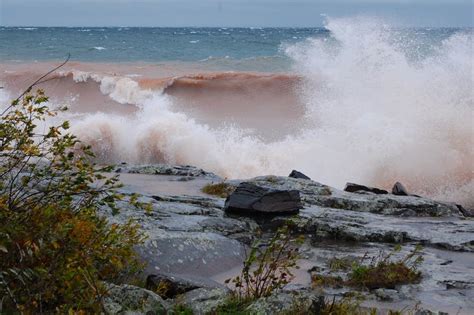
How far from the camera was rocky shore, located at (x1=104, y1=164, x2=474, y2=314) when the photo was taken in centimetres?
593

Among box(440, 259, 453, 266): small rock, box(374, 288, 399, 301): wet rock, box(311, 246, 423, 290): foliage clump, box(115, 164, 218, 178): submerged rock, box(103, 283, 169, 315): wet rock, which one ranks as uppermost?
box(103, 283, 169, 315): wet rock

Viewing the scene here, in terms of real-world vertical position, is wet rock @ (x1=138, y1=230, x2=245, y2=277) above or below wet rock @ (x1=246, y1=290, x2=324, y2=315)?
below

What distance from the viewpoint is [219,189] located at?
11117 mm

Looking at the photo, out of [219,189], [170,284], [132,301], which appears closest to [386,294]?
[170,284]

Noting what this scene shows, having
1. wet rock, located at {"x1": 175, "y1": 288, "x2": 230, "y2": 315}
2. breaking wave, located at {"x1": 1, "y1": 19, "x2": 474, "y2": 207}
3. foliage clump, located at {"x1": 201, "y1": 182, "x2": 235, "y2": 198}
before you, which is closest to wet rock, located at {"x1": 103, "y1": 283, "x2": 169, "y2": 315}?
wet rock, located at {"x1": 175, "y1": 288, "x2": 230, "y2": 315}

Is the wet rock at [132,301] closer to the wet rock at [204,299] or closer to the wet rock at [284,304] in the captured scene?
the wet rock at [204,299]

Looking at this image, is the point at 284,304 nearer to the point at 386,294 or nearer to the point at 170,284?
the point at 170,284

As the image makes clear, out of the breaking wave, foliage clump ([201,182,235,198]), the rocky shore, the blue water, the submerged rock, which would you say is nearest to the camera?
the rocky shore

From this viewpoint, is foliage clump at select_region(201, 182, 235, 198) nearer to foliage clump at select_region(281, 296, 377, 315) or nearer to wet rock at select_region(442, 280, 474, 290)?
wet rock at select_region(442, 280, 474, 290)

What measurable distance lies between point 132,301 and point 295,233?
4.03 meters

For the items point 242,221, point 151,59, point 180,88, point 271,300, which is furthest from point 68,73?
point 271,300

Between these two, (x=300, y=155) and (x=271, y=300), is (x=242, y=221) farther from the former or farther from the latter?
(x=300, y=155)

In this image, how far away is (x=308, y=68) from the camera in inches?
888

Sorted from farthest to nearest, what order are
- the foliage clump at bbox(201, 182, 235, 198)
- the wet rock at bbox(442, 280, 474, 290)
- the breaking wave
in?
the breaking wave
the foliage clump at bbox(201, 182, 235, 198)
the wet rock at bbox(442, 280, 474, 290)
